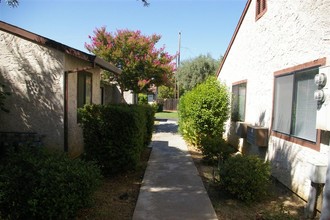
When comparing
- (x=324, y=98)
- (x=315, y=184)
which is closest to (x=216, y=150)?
(x=315, y=184)

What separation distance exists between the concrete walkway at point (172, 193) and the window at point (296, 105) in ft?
7.13

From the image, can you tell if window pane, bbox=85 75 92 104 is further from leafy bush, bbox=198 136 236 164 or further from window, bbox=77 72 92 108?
leafy bush, bbox=198 136 236 164

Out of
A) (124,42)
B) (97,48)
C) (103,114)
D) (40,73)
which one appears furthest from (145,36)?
(103,114)

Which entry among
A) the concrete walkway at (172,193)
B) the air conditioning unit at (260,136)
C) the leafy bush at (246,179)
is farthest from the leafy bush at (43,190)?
the air conditioning unit at (260,136)

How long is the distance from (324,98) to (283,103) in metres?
1.93

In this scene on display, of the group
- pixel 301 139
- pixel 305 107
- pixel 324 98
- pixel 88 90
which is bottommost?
pixel 301 139

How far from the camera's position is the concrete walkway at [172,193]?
422cm

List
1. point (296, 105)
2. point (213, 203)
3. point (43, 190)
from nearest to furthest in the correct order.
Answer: point (43, 190), point (213, 203), point (296, 105)

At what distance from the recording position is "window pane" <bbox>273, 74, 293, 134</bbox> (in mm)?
5770

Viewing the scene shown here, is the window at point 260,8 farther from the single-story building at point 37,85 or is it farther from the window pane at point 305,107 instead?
the single-story building at point 37,85

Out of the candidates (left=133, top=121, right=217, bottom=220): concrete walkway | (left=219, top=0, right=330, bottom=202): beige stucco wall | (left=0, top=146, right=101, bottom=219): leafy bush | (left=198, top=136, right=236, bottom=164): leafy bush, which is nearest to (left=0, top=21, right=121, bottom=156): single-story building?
(left=133, top=121, right=217, bottom=220): concrete walkway

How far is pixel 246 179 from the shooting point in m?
4.88

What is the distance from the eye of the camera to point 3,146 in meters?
6.63

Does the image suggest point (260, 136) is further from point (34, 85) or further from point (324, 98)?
point (34, 85)
